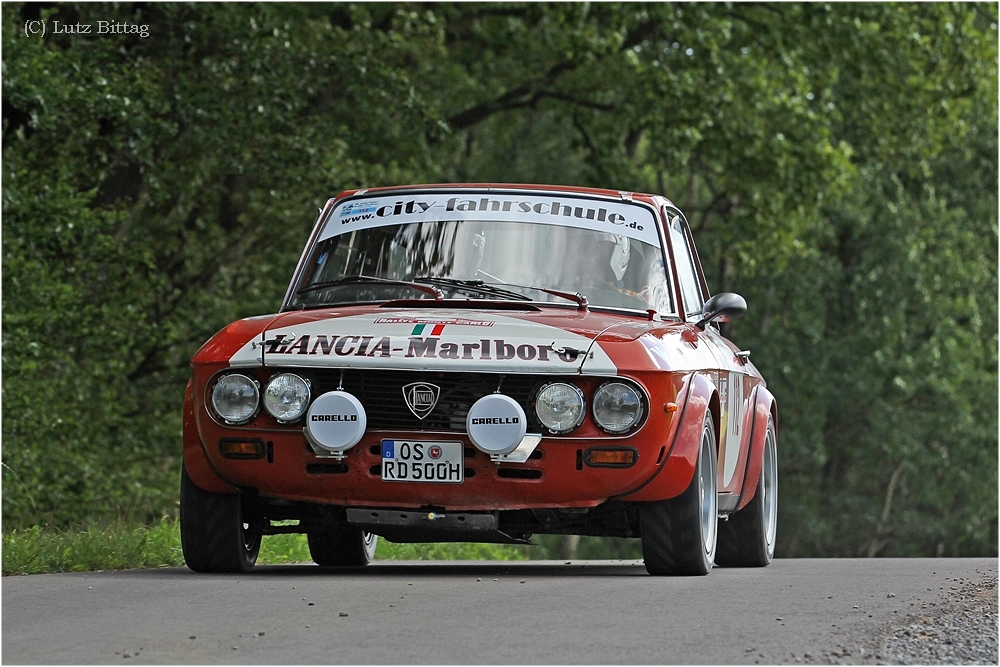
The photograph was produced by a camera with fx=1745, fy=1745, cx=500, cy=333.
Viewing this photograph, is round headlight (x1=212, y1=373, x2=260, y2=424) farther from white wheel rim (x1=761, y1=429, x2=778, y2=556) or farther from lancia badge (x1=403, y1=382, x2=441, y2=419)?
white wheel rim (x1=761, y1=429, x2=778, y2=556)

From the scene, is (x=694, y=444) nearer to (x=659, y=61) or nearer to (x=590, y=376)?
(x=590, y=376)

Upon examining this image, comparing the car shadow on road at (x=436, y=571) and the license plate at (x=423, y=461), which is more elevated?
the license plate at (x=423, y=461)

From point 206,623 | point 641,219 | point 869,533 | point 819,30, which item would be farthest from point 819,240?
point 206,623

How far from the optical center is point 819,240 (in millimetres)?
42656

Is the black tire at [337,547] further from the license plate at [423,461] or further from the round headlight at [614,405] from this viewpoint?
the round headlight at [614,405]

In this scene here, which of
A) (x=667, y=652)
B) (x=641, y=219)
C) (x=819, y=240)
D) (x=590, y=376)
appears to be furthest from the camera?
(x=819, y=240)

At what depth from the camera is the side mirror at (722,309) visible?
9141 millimetres

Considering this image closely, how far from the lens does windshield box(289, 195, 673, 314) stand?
8.86 metres

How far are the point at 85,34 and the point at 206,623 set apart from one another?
14.6m

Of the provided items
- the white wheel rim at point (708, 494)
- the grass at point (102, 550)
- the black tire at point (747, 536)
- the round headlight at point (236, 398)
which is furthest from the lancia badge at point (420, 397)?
the black tire at point (747, 536)

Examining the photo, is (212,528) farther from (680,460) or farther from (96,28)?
(96,28)

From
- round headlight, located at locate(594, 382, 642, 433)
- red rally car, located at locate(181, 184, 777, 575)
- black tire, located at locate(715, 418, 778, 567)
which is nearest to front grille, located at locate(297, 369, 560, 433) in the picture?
red rally car, located at locate(181, 184, 777, 575)

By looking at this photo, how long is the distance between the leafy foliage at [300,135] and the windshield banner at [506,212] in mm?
4838

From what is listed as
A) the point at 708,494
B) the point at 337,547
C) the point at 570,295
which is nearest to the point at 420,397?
the point at 570,295
